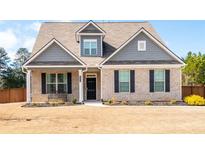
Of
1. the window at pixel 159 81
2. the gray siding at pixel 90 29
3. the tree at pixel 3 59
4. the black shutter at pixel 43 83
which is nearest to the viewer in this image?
the window at pixel 159 81

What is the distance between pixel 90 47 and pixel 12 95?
28.2ft

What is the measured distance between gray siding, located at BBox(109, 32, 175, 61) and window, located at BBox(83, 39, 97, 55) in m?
2.24

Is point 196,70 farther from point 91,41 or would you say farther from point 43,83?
point 43,83

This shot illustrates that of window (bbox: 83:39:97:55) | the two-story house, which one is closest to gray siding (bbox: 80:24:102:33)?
the two-story house

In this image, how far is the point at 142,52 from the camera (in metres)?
26.1

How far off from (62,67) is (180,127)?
44.1 ft

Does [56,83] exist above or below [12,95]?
above

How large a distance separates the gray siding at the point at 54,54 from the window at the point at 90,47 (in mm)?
2099

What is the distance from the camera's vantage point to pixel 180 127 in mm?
13359

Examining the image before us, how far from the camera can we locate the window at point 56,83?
26.2 m

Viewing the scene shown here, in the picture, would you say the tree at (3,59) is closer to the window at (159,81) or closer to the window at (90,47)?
the window at (90,47)

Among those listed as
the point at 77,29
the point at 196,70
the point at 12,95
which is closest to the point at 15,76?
the point at 12,95

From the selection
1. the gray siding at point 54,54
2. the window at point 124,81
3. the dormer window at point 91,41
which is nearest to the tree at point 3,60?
the gray siding at point 54,54
